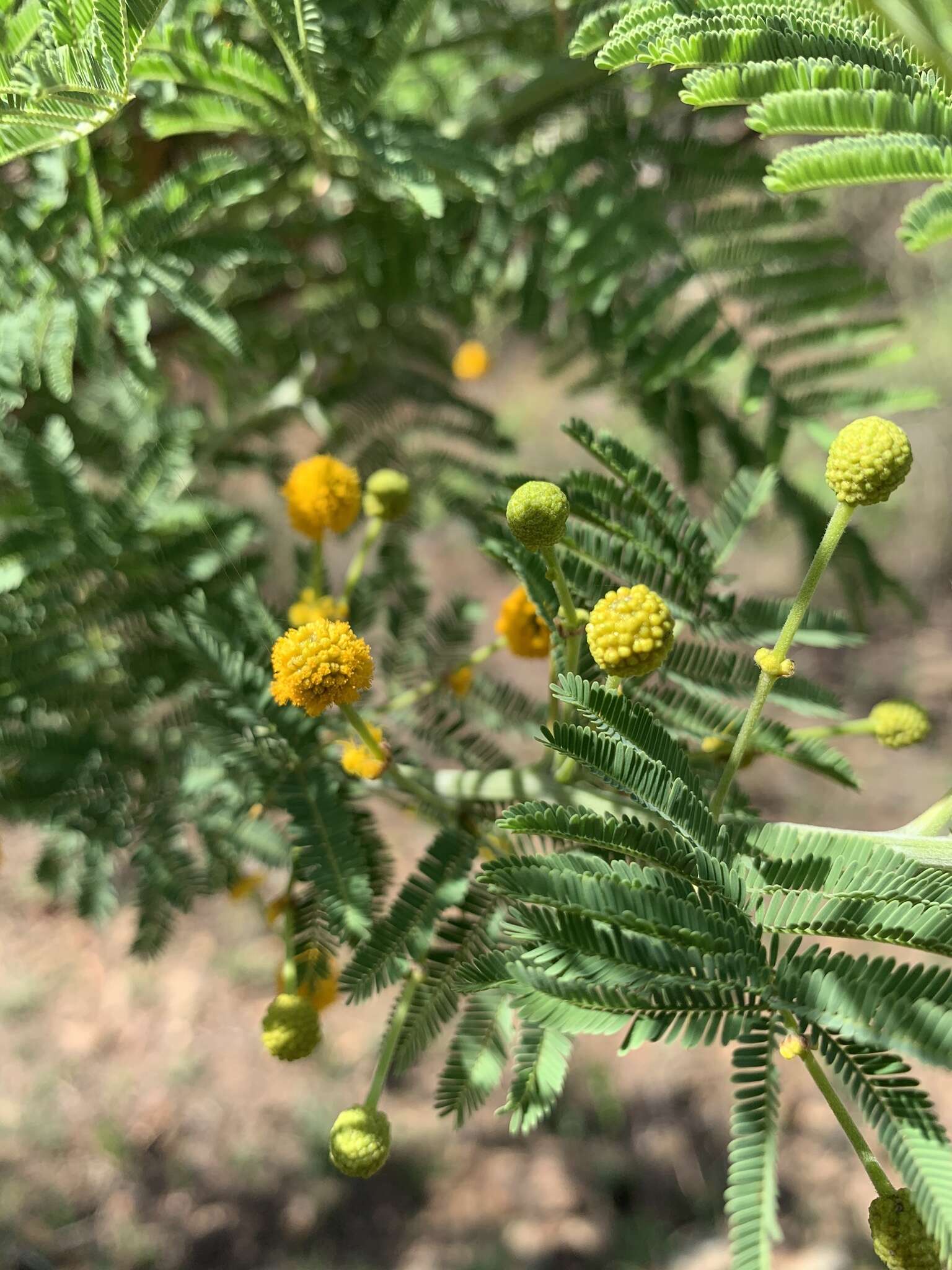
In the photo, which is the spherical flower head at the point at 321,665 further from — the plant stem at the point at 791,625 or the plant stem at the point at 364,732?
the plant stem at the point at 791,625

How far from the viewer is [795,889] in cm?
94

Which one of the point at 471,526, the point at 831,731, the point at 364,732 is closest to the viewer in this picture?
the point at 364,732

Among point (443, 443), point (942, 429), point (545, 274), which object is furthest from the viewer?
point (942, 429)

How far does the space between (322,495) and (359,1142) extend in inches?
34.8

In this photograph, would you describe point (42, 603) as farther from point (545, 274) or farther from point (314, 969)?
point (545, 274)

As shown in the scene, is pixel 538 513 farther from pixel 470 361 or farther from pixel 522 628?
pixel 470 361

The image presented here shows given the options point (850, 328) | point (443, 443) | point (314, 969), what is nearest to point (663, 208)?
point (850, 328)

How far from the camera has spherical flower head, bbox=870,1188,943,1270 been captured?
34.1 inches

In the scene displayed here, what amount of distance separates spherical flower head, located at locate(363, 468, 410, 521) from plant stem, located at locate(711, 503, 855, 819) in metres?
0.75

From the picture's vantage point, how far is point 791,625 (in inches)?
37.8

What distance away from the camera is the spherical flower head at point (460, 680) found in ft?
5.62

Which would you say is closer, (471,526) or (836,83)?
A: (836,83)

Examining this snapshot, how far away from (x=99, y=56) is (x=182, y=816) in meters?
1.15

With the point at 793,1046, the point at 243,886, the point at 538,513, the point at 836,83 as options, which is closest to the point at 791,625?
the point at 538,513
